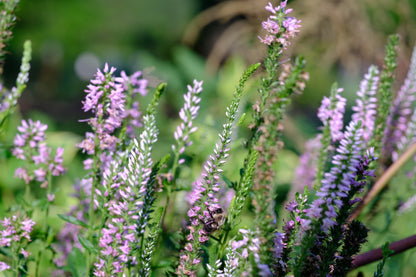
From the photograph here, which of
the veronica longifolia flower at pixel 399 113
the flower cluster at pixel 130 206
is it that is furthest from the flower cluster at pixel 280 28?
the veronica longifolia flower at pixel 399 113

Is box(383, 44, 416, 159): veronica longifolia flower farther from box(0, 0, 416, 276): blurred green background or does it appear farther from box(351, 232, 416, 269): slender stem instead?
box(351, 232, 416, 269): slender stem

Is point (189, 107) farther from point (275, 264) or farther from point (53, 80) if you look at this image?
point (53, 80)

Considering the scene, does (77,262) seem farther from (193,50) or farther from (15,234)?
(193,50)

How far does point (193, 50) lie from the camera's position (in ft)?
13.7

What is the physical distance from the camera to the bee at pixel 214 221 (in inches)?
28.5

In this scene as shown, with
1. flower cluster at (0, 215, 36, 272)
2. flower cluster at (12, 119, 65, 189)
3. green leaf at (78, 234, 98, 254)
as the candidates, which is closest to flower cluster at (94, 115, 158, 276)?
green leaf at (78, 234, 98, 254)

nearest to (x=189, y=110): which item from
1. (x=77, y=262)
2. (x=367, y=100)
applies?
(x=77, y=262)

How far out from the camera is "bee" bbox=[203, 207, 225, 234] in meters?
0.72

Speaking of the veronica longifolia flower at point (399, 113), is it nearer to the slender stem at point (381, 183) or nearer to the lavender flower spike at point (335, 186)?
the slender stem at point (381, 183)

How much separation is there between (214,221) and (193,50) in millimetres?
3543

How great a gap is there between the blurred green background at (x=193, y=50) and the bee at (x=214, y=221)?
0.98 ft

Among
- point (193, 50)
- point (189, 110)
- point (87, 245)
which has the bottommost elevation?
point (87, 245)

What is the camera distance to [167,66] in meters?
3.17

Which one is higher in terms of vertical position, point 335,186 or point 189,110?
point 189,110
